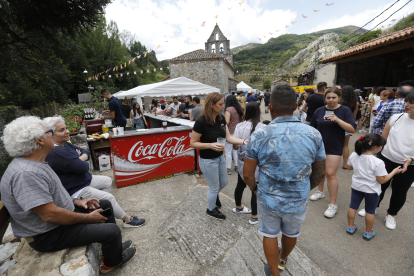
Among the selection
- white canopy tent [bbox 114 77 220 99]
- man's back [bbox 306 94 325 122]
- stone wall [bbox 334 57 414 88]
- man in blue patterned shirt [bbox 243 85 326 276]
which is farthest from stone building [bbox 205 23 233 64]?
man in blue patterned shirt [bbox 243 85 326 276]

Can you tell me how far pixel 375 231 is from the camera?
2.55 meters

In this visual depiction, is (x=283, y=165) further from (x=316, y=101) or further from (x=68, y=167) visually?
(x=316, y=101)

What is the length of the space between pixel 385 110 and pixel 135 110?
6.92 metres

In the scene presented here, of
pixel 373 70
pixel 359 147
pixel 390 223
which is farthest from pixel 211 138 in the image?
pixel 373 70

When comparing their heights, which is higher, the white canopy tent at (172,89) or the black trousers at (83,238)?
the white canopy tent at (172,89)

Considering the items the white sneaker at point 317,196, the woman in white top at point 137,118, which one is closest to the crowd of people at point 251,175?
the white sneaker at point 317,196

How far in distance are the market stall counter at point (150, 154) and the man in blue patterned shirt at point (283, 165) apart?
301cm

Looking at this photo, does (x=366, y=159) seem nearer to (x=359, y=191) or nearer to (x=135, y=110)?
(x=359, y=191)

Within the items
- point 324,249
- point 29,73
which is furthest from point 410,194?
point 29,73

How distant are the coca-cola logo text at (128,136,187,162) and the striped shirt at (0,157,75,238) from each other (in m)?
2.49

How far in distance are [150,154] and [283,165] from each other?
3.35 m

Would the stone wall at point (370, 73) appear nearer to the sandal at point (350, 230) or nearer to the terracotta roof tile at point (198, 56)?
the sandal at point (350, 230)

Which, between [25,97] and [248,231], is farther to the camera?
[25,97]

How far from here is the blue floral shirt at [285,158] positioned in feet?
4.63
